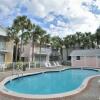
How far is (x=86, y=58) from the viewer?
127ft

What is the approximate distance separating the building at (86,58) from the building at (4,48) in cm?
1638

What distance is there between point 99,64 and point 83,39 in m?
14.0

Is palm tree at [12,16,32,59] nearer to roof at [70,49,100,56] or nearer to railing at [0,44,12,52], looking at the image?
railing at [0,44,12,52]

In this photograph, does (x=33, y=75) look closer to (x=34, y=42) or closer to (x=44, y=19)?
(x=44, y=19)

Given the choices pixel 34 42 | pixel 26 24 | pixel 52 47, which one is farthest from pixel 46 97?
pixel 52 47

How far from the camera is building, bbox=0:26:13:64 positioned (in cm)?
2814

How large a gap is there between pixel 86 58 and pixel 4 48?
18.5 meters

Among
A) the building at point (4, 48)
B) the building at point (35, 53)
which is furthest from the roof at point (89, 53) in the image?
the building at point (4, 48)

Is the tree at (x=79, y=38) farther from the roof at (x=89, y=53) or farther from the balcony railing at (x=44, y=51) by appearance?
the balcony railing at (x=44, y=51)

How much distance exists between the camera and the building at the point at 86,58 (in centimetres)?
3706

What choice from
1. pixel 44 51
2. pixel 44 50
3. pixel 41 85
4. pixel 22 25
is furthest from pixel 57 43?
pixel 41 85

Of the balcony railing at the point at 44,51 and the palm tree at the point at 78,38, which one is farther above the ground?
the palm tree at the point at 78,38

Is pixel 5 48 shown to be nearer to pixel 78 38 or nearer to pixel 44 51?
pixel 44 51

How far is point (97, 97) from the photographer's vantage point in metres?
9.05
